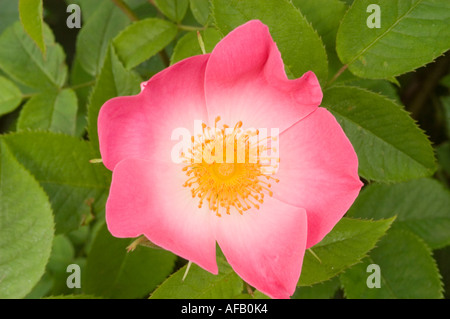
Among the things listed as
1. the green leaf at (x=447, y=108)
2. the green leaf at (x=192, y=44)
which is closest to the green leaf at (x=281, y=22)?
the green leaf at (x=192, y=44)

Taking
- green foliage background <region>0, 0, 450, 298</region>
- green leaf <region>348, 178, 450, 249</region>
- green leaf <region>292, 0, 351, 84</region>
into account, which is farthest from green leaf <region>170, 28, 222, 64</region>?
green leaf <region>348, 178, 450, 249</region>

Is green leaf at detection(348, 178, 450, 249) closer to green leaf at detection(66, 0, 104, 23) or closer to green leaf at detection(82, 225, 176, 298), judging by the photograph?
green leaf at detection(82, 225, 176, 298)

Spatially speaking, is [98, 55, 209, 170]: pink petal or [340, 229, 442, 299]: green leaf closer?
[98, 55, 209, 170]: pink petal

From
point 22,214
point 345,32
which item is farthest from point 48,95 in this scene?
point 345,32

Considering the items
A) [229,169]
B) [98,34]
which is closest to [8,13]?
[98,34]

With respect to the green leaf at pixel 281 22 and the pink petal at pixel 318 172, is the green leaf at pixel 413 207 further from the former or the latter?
the green leaf at pixel 281 22
